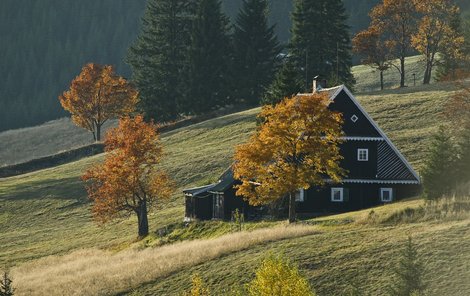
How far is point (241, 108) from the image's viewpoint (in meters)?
107

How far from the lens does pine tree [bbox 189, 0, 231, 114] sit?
10706cm

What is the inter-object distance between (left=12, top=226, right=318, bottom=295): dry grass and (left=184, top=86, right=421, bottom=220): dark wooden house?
943cm

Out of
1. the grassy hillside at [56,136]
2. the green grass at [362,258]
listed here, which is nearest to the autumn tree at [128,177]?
the green grass at [362,258]

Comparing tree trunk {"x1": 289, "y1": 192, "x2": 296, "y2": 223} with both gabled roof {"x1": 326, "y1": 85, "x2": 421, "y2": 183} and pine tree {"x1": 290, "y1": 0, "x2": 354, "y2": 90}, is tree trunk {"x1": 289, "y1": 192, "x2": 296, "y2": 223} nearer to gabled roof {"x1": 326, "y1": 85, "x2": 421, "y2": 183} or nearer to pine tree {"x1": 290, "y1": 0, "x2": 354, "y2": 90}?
gabled roof {"x1": 326, "y1": 85, "x2": 421, "y2": 183}

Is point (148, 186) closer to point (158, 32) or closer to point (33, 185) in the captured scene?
point (33, 185)

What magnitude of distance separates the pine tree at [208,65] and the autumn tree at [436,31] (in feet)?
69.3

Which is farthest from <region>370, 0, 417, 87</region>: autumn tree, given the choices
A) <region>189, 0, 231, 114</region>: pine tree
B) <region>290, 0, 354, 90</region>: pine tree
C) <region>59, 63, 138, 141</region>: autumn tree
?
<region>59, 63, 138, 141</region>: autumn tree

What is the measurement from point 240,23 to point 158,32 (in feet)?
32.3

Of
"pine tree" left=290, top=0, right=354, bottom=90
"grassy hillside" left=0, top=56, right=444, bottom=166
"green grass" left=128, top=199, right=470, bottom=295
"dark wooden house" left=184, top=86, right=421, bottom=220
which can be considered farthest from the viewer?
"grassy hillside" left=0, top=56, right=444, bottom=166

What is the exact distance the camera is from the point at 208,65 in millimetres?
107438

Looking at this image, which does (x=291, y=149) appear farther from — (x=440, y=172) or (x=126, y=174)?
(x=126, y=174)

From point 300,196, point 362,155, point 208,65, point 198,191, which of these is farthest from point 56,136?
point 362,155

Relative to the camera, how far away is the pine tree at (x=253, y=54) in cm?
10481

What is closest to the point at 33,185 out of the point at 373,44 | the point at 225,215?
the point at 225,215
